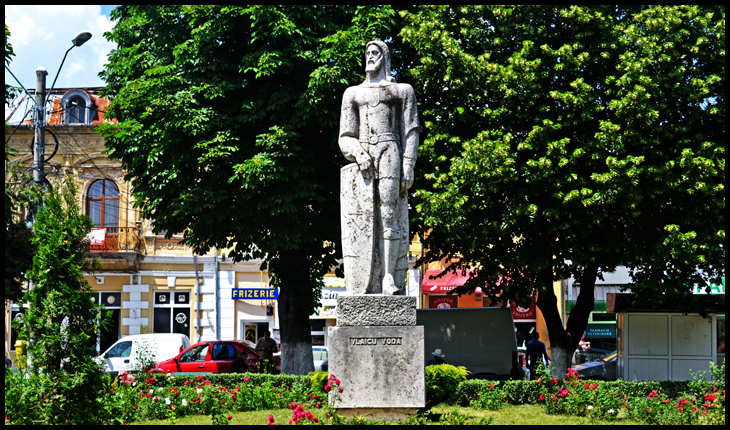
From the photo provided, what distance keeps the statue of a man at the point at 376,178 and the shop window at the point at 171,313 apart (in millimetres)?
21659

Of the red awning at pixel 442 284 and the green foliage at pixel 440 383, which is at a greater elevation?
the red awning at pixel 442 284

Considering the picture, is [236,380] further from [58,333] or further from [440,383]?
[58,333]

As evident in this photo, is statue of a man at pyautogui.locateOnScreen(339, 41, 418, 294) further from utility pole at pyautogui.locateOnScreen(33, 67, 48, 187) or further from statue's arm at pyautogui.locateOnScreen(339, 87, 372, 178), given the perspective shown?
utility pole at pyautogui.locateOnScreen(33, 67, 48, 187)

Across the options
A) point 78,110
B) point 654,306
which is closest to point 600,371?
point 654,306

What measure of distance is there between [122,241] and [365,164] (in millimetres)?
21987

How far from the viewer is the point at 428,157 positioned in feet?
50.9

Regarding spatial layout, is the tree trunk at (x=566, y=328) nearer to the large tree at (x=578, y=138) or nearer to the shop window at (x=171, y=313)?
the large tree at (x=578, y=138)

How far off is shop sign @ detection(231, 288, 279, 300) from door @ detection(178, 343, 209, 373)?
8.61 metres

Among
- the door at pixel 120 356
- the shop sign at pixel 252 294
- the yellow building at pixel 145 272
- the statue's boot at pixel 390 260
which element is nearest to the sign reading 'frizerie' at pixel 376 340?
the statue's boot at pixel 390 260

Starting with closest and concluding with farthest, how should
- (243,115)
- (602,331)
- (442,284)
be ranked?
(243,115)
(602,331)
(442,284)

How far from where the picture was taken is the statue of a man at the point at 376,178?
9.01 meters

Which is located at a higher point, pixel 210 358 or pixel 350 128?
pixel 350 128

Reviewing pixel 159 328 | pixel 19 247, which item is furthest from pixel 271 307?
pixel 19 247

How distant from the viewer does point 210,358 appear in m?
20.6
